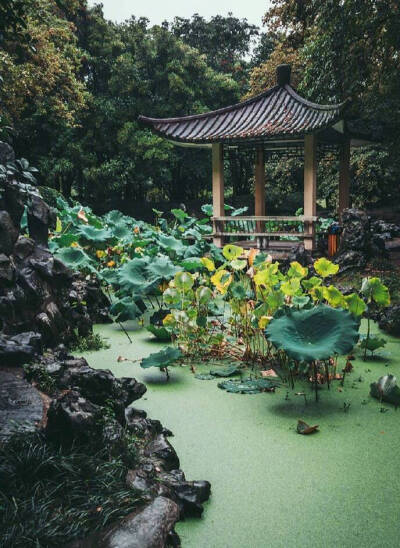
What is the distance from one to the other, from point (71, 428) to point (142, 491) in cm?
46

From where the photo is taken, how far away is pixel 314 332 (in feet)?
10.9

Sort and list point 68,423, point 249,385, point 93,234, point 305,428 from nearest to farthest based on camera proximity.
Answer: point 68,423 < point 305,428 < point 249,385 < point 93,234

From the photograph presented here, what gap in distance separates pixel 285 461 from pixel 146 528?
3.30ft

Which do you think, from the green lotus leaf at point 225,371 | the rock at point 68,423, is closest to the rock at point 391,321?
the green lotus leaf at point 225,371

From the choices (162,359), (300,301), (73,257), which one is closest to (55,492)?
(162,359)

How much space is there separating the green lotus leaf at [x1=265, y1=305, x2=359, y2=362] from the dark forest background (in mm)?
5830

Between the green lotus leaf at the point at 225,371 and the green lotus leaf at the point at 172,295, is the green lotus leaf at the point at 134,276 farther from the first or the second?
the green lotus leaf at the point at 225,371

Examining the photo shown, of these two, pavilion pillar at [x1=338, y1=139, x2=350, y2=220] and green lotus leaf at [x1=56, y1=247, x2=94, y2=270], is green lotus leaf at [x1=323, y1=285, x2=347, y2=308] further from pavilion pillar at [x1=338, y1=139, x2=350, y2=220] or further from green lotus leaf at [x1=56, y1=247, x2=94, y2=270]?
pavilion pillar at [x1=338, y1=139, x2=350, y2=220]

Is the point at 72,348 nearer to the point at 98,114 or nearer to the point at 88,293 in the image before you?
the point at 88,293

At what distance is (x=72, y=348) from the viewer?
4.71 metres

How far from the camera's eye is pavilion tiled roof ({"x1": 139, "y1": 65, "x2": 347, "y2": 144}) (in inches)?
320

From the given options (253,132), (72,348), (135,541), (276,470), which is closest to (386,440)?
(276,470)

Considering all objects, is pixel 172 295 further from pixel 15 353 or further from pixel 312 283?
pixel 15 353

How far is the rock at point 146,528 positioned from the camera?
1.80 meters
